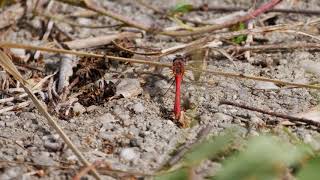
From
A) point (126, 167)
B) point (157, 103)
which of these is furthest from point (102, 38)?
point (126, 167)

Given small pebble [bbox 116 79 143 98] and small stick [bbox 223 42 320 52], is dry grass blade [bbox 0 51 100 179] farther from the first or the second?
small stick [bbox 223 42 320 52]

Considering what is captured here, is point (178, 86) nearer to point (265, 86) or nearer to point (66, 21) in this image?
point (265, 86)

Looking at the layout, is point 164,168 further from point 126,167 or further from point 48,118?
point 48,118

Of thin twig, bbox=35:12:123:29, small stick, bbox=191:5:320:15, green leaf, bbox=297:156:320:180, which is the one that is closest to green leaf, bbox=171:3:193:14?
small stick, bbox=191:5:320:15

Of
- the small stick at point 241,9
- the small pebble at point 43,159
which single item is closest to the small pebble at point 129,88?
the small pebble at point 43,159

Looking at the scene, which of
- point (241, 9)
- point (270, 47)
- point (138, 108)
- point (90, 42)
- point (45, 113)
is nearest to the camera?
point (45, 113)

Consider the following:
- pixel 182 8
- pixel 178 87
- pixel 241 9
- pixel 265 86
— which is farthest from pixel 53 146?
pixel 241 9
